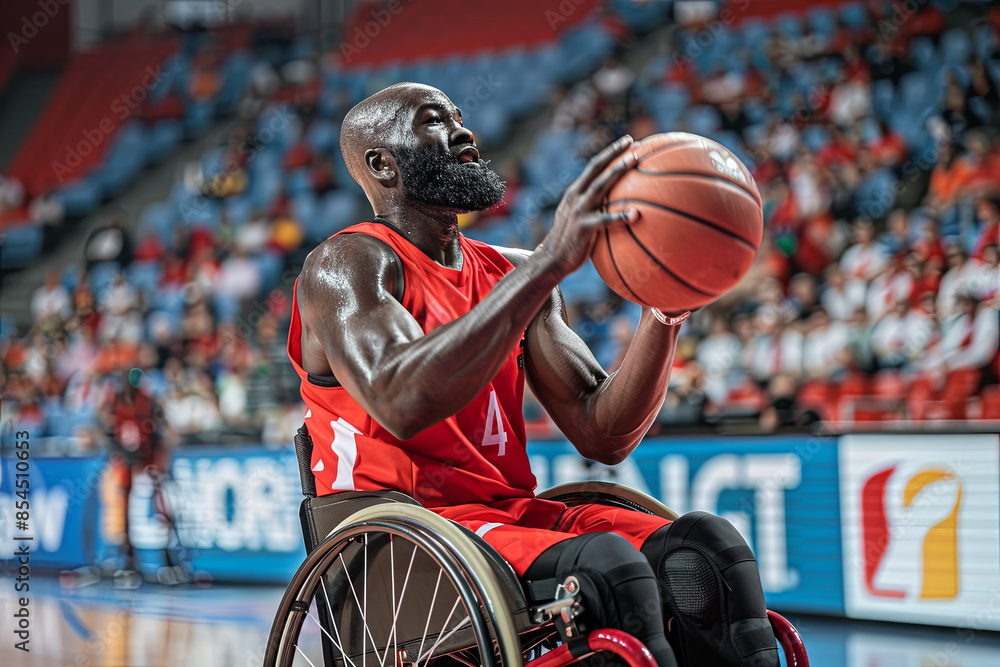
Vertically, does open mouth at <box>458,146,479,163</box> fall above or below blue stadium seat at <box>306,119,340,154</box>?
below

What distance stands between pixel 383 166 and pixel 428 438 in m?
0.65

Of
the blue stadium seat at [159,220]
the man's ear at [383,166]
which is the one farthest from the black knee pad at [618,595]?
the blue stadium seat at [159,220]

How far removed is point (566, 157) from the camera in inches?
335

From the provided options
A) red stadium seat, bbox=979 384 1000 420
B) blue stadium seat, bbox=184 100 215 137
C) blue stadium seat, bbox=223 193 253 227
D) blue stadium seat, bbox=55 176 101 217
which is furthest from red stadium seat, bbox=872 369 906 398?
blue stadium seat, bbox=55 176 101 217

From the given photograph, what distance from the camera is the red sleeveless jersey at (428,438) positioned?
78.9 inches

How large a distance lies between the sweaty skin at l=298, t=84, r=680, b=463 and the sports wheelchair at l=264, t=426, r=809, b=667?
8.1 inches

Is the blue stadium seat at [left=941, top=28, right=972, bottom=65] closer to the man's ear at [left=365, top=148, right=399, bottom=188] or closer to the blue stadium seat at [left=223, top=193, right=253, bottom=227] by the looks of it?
the man's ear at [left=365, top=148, right=399, bottom=188]

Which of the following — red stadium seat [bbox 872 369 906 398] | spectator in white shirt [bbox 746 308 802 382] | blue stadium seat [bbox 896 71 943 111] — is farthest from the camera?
blue stadium seat [bbox 896 71 943 111]

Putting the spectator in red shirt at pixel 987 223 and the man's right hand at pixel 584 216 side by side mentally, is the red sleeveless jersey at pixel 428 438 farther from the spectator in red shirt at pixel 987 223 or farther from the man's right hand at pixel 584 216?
the spectator in red shirt at pixel 987 223

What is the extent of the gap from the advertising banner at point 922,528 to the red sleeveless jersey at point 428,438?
2.71 meters

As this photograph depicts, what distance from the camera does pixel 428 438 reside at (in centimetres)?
200

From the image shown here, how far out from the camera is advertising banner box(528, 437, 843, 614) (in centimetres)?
453

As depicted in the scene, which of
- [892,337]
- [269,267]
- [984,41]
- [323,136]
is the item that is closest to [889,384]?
[892,337]

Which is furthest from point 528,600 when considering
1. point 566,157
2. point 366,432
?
point 566,157
